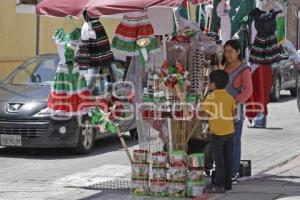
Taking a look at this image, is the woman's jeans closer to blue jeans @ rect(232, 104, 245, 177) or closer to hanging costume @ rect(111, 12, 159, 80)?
blue jeans @ rect(232, 104, 245, 177)

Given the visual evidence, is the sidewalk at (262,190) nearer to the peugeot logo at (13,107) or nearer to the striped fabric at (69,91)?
the striped fabric at (69,91)

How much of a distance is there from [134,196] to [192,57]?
5.62ft

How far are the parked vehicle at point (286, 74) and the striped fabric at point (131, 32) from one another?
483 inches

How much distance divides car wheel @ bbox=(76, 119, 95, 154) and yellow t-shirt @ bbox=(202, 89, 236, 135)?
370 cm

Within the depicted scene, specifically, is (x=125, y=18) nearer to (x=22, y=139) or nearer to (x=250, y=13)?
(x=250, y=13)

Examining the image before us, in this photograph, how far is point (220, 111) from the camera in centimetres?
791

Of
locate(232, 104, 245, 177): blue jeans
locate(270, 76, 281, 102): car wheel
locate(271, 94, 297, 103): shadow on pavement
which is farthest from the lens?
locate(271, 94, 297, 103): shadow on pavement

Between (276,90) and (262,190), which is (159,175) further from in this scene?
(276,90)

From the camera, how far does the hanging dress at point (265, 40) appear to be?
29.0 ft

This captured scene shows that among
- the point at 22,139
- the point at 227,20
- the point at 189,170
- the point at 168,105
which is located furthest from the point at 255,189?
the point at 22,139

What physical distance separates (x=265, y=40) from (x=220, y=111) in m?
1.48

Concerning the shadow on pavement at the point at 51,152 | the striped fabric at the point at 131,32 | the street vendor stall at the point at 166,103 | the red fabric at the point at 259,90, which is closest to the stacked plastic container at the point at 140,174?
the street vendor stall at the point at 166,103

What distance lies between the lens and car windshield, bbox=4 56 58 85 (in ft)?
39.8

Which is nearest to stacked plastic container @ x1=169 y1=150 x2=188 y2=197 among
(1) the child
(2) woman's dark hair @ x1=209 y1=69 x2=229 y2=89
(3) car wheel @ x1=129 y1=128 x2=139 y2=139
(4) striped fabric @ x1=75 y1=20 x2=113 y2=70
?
(1) the child
